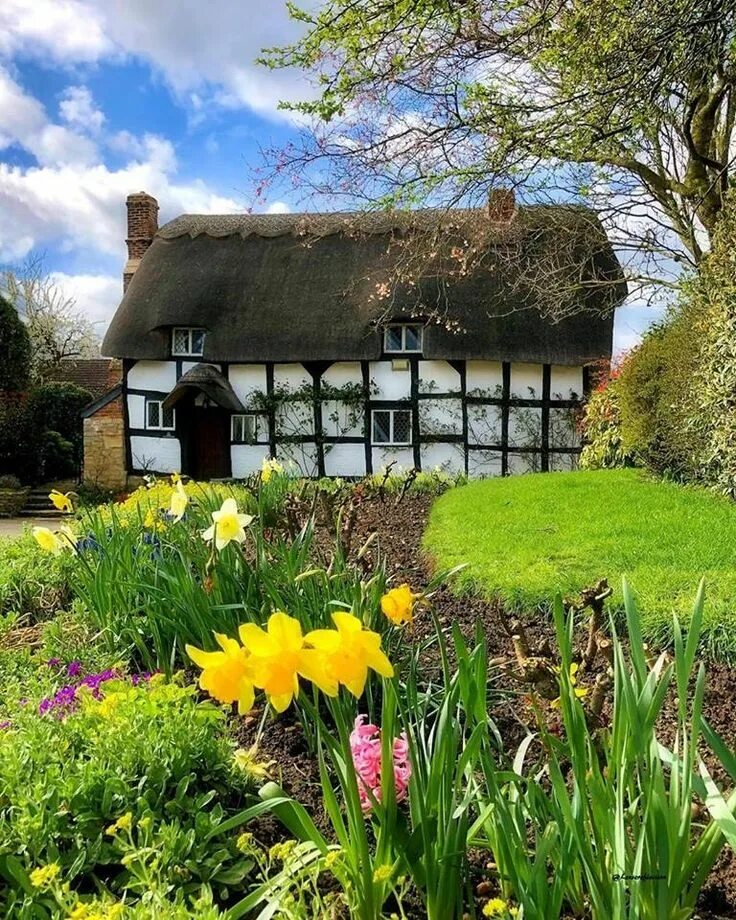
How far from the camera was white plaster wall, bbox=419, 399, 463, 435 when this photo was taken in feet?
48.3

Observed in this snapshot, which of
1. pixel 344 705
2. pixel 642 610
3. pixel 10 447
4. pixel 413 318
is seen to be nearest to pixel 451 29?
pixel 642 610

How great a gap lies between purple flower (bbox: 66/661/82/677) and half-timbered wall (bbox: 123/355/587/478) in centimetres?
1157

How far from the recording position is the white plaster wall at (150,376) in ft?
52.3

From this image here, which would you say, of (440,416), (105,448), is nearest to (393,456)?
(440,416)

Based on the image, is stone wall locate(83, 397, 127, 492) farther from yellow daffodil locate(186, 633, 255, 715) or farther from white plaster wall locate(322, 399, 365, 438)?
yellow daffodil locate(186, 633, 255, 715)

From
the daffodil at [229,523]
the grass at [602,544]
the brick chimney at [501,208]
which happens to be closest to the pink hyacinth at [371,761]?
the daffodil at [229,523]

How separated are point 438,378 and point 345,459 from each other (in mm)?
2451

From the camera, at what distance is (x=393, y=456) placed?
1485 cm

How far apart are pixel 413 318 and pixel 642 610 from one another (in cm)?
1150

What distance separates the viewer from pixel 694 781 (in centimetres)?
149

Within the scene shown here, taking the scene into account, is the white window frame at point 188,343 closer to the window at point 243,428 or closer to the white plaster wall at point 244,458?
the window at point 243,428

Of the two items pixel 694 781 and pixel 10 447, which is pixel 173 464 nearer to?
pixel 10 447

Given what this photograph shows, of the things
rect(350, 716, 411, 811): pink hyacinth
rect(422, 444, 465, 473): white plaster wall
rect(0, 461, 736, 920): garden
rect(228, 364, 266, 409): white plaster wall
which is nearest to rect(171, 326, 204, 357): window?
rect(228, 364, 266, 409): white plaster wall

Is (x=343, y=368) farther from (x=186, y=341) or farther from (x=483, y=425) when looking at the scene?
(x=186, y=341)
